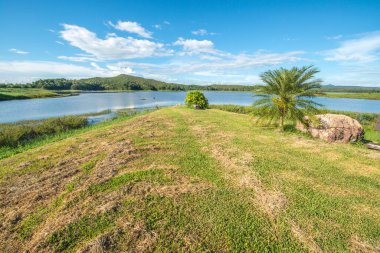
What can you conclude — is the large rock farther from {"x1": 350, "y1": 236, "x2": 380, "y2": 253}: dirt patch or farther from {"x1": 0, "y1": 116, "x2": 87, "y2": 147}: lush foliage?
{"x1": 0, "y1": 116, "x2": 87, "y2": 147}: lush foliage

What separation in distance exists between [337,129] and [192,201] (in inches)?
385

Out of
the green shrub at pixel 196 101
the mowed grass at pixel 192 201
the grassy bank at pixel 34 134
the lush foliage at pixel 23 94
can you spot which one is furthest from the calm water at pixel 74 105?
the grassy bank at pixel 34 134

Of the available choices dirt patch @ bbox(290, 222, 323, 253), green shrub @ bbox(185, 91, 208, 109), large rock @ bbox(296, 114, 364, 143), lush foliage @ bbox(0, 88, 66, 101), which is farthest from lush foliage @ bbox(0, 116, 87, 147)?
lush foliage @ bbox(0, 88, 66, 101)

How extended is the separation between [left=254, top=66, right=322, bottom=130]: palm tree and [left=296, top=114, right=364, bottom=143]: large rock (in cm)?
82

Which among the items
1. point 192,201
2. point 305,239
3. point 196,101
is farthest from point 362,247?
point 196,101

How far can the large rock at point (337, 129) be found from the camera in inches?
396

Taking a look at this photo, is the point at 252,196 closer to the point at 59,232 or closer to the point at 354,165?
the point at 59,232

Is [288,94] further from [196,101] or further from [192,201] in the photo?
[196,101]

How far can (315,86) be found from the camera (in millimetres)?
11711

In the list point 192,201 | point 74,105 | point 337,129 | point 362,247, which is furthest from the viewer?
point 74,105

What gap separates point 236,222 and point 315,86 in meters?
11.2

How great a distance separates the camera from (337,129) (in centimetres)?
1023

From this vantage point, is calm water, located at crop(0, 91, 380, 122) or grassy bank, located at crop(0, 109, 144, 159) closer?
grassy bank, located at crop(0, 109, 144, 159)

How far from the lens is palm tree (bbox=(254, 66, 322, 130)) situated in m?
11.6
